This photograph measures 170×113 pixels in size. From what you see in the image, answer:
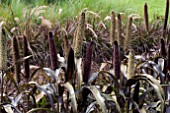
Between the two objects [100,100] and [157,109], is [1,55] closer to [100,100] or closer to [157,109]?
[100,100]

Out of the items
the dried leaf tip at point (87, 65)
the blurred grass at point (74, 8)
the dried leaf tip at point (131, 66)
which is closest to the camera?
the dried leaf tip at point (87, 65)

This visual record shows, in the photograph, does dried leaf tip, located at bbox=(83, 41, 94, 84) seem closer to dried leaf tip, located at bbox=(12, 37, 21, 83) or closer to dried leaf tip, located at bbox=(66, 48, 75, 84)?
dried leaf tip, located at bbox=(66, 48, 75, 84)

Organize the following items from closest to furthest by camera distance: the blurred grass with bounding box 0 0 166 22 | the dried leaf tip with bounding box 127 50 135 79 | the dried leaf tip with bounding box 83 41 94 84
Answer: the dried leaf tip with bounding box 83 41 94 84 → the dried leaf tip with bounding box 127 50 135 79 → the blurred grass with bounding box 0 0 166 22

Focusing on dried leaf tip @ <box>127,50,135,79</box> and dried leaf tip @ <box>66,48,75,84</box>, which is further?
dried leaf tip @ <box>127,50,135,79</box>

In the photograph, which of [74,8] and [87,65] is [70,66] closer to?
[87,65]

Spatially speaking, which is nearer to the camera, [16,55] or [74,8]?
[16,55]

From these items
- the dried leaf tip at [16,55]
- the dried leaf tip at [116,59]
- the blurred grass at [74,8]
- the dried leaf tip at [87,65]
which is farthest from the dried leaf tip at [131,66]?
the blurred grass at [74,8]

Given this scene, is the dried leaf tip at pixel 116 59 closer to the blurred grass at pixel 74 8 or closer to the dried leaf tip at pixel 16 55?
the dried leaf tip at pixel 16 55

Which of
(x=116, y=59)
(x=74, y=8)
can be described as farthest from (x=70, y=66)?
(x=74, y=8)

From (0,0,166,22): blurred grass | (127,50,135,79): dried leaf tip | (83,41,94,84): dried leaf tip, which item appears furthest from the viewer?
(0,0,166,22): blurred grass

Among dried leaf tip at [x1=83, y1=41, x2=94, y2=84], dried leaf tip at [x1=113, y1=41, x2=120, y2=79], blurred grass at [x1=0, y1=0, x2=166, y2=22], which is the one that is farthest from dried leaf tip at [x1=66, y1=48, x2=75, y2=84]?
blurred grass at [x1=0, y1=0, x2=166, y2=22]

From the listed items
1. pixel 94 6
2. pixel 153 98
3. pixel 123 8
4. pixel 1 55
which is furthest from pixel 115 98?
pixel 123 8
